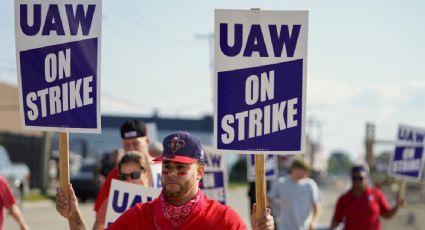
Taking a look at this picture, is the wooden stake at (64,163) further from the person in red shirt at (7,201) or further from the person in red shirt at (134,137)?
the person in red shirt at (7,201)

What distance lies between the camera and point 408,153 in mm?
15195

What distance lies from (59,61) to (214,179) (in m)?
4.69

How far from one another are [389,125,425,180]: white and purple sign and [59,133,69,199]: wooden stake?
33.6 feet

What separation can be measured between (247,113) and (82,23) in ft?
3.79

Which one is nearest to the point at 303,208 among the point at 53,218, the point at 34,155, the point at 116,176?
the point at 116,176

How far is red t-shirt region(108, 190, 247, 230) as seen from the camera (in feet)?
15.1

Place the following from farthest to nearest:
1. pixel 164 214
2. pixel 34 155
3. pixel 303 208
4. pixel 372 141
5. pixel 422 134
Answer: pixel 34 155 < pixel 372 141 < pixel 422 134 < pixel 303 208 < pixel 164 214

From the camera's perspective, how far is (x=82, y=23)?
5.50 metres

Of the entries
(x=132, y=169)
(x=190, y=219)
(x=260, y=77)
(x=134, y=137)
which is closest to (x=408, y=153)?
(x=134, y=137)

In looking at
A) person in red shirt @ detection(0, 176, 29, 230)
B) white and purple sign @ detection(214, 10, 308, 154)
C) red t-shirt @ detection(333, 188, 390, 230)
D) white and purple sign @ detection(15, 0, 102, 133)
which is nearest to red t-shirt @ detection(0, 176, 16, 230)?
person in red shirt @ detection(0, 176, 29, 230)

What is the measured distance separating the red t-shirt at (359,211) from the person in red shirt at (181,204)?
6572mm

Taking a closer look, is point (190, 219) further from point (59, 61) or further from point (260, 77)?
point (59, 61)

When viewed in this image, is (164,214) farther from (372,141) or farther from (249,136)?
(372,141)

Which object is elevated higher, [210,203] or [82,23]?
[82,23]
